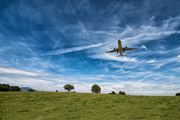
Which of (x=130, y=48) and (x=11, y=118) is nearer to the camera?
(x=11, y=118)

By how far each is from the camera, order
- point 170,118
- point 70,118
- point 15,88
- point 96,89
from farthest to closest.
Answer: point 96,89 < point 15,88 < point 70,118 < point 170,118

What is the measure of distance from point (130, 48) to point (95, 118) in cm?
2752

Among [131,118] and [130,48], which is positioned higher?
[130,48]

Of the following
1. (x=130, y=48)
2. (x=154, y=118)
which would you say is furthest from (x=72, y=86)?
(x=154, y=118)

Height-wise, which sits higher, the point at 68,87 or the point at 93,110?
the point at 68,87

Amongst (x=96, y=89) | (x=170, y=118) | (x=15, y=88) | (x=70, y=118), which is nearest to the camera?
(x=170, y=118)

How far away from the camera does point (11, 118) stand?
460 inches

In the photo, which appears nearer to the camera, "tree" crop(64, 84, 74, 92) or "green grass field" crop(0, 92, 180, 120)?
"green grass field" crop(0, 92, 180, 120)

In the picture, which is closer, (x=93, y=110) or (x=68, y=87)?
(x=93, y=110)

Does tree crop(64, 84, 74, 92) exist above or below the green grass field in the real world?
above

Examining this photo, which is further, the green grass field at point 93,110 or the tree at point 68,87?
the tree at point 68,87

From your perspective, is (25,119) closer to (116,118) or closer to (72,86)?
(116,118)

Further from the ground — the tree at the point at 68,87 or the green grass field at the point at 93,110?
the tree at the point at 68,87

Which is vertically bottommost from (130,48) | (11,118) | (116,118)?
(11,118)
